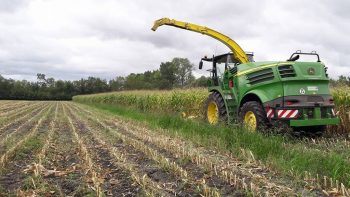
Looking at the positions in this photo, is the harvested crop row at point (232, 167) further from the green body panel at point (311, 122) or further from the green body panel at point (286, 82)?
the green body panel at point (286, 82)

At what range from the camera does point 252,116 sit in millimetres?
9086

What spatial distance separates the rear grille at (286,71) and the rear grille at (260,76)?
215 millimetres

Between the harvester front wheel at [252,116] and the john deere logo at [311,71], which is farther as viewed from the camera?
the john deere logo at [311,71]

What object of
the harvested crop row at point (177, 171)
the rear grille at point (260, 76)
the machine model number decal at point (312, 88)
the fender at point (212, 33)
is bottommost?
the harvested crop row at point (177, 171)

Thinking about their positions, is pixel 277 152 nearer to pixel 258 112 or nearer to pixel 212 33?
pixel 258 112

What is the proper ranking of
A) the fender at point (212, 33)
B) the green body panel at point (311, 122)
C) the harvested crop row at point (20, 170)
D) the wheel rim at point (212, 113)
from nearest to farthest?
the harvested crop row at point (20, 170), the green body panel at point (311, 122), the fender at point (212, 33), the wheel rim at point (212, 113)

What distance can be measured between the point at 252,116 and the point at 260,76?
3.19 feet

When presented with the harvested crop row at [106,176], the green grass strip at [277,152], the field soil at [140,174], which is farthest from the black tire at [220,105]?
the harvested crop row at [106,176]

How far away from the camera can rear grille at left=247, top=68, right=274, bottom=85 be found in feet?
29.4

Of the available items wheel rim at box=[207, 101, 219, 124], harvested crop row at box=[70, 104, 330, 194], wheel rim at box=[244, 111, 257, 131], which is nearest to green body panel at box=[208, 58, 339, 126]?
wheel rim at box=[244, 111, 257, 131]

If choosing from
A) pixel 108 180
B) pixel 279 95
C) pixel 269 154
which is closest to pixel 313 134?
pixel 279 95

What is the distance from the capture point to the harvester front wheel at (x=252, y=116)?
871 centimetres

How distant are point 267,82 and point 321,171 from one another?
12.6 ft

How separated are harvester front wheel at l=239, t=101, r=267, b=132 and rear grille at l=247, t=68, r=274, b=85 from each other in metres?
0.57
